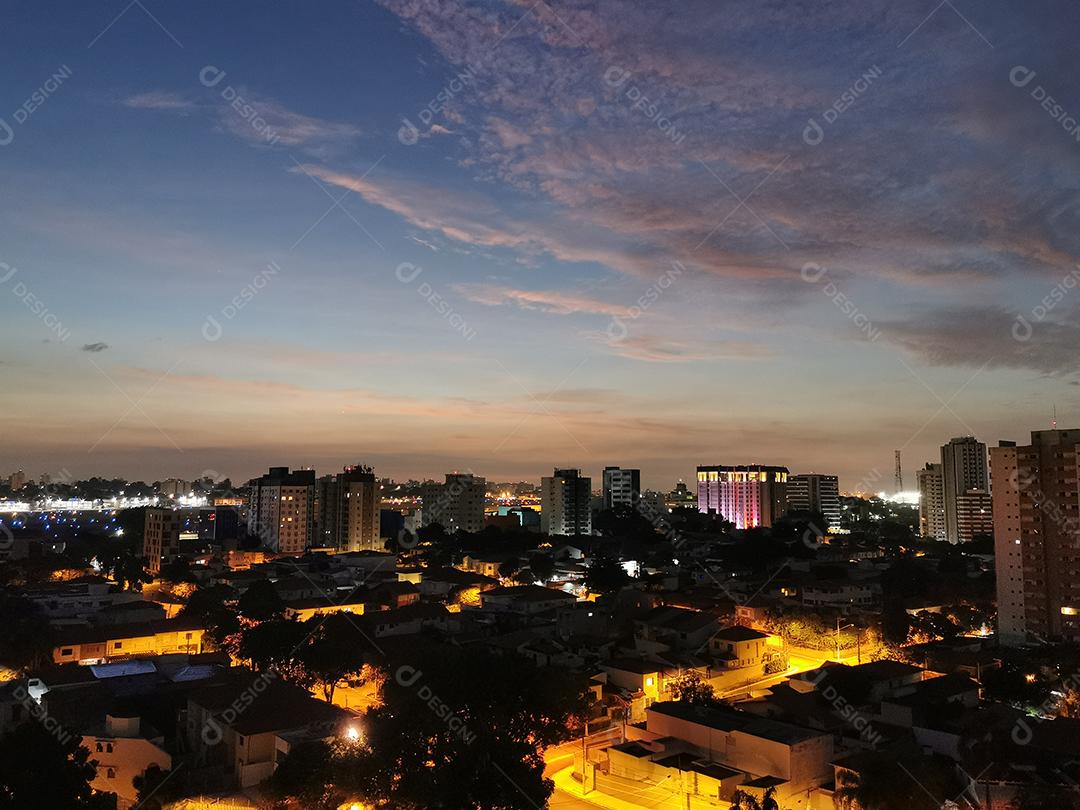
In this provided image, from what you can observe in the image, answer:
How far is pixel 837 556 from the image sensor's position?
35906 mm

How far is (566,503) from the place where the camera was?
57.1 m

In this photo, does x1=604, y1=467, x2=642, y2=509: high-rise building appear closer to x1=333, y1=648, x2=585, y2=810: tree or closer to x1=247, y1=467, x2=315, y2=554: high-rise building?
x1=247, y1=467, x2=315, y2=554: high-rise building

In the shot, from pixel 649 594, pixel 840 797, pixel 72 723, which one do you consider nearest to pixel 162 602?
pixel 72 723

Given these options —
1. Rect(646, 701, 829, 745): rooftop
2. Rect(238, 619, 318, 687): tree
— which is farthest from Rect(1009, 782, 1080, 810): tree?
Rect(238, 619, 318, 687): tree

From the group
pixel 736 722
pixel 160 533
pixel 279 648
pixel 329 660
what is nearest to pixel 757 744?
pixel 736 722

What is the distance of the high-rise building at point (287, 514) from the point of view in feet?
153

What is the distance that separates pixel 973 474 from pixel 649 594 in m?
40.6

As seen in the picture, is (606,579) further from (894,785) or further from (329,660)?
(894,785)

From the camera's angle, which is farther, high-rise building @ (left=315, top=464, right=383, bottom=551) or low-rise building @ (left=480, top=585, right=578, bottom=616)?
high-rise building @ (left=315, top=464, right=383, bottom=551)

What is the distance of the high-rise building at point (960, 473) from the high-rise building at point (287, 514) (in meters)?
44.1

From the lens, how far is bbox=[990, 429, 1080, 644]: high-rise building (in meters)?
21.8

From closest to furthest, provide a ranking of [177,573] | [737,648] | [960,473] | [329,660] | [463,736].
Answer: [463,736] < [329,660] < [737,648] < [177,573] < [960,473]

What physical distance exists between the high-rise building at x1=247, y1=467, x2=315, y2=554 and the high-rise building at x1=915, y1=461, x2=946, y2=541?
44.1 metres

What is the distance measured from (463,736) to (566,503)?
4731 centimetres
